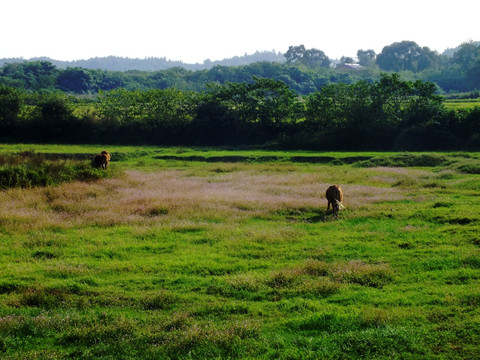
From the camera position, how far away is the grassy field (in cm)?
763

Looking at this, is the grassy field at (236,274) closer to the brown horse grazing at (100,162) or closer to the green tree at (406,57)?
the brown horse grazing at (100,162)

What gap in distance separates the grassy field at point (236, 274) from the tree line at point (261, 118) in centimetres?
2582

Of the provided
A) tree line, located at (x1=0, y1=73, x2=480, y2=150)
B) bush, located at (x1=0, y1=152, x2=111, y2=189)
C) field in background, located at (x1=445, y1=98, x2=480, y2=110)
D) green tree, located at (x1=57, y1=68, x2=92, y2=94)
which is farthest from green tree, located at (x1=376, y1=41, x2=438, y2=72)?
bush, located at (x1=0, y1=152, x2=111, y2=189)

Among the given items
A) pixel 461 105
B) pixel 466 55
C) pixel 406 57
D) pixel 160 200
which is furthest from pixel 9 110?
pixel 406 57

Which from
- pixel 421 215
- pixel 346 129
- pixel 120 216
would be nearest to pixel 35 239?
pixel 120 216

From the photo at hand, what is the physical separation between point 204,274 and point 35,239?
252 inches

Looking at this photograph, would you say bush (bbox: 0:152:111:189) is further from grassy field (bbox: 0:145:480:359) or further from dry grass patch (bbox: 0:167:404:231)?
grassy field (bbox: 0:145:480:359)

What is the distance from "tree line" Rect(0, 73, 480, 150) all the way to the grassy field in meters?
25.8

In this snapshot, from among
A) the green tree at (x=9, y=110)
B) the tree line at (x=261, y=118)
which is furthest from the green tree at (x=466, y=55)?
the green tree at (x=9, y=110)

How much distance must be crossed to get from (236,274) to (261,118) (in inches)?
1808

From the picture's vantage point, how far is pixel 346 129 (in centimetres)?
5022

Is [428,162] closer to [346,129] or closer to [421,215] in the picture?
[346,129]

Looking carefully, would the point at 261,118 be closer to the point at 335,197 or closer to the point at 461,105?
the point at 461,105

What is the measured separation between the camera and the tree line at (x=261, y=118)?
4716 centimetres
